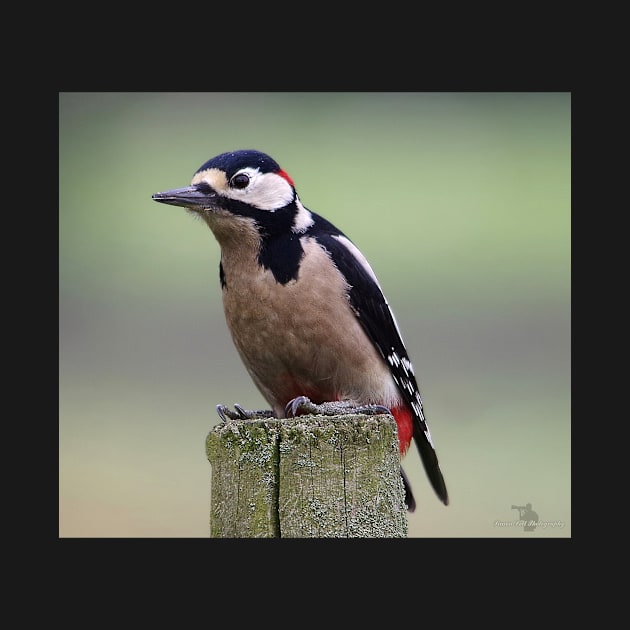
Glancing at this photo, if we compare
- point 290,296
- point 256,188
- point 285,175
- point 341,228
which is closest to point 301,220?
point 285,175

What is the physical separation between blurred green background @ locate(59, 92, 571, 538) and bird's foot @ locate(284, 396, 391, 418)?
277 cm

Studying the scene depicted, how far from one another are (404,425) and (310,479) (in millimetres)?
1591

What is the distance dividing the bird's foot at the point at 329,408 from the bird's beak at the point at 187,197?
1.13 m

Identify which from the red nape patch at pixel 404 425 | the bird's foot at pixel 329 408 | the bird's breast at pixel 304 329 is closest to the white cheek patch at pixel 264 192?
the bird's breast at pixel 304 329

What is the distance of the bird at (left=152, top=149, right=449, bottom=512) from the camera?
217 inches

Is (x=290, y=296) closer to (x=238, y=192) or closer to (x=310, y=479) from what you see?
(x=238, y=192)

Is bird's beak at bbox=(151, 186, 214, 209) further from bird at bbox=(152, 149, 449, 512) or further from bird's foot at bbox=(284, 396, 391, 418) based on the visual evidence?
bird's foot at bbox=(284, 396, 391, 418)

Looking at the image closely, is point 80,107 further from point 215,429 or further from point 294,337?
point 215,429

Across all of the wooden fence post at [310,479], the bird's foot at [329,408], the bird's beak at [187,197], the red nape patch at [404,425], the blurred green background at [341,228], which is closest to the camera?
the wooden fence post at [310,479]

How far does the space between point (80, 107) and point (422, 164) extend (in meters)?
3.73

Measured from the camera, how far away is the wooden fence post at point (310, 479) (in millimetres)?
4504

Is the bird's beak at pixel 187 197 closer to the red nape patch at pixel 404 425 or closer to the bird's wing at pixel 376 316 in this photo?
the bird's wing at pixel 376 316

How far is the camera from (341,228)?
34.8ft

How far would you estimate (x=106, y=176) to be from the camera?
424 inches
